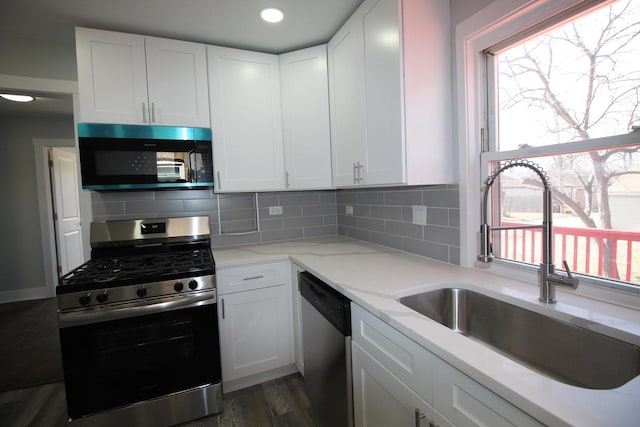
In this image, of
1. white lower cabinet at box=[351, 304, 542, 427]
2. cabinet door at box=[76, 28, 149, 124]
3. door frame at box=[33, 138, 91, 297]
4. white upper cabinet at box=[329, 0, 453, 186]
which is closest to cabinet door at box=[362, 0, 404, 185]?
white upper cabinet at box=[329, 0, 453, 186]

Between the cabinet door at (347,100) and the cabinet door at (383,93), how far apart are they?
0.06 metres

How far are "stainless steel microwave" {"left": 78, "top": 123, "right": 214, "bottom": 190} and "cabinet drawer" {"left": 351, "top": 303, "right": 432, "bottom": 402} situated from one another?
1.40 meters

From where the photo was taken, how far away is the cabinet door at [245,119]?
2100 mm

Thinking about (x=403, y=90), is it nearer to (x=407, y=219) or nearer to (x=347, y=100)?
(x=347, y=100)

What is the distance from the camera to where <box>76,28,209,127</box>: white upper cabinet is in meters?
1.83

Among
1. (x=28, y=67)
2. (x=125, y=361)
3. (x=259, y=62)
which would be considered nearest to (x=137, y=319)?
(x=125, y=361)

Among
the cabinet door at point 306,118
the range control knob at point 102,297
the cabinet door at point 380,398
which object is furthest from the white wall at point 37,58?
the cabinet door at point 380,398

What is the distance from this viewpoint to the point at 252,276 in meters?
1.96

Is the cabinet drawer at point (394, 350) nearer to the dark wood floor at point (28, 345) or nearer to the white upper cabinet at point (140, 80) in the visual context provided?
the white upper cabinet at point (140, 80)

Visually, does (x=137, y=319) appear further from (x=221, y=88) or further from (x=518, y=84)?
(x=518, y=84)

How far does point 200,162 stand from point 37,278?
3.65 meters

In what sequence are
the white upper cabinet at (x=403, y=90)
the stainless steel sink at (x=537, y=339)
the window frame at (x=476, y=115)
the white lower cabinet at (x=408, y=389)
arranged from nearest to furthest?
the white lower cabinet at (x=408, y=389) → the stainless steel sink at (x=537, y=339) → the window frame at (x=476, y=115) → the white upper cabinet at (x=403, y=90)

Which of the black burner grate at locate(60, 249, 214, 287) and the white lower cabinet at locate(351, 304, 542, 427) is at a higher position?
the black burner grate at locate(60, 249, 214, 287)

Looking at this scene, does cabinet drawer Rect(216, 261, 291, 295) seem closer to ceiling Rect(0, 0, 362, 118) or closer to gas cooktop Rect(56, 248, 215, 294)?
gas cooktop Rect(56, 248, 215, 294)
